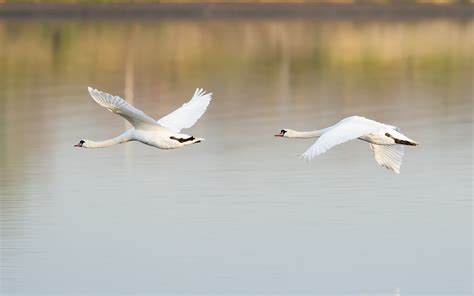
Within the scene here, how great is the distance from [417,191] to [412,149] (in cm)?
382

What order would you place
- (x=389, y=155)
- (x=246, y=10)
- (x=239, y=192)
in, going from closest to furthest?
1. (x=389, y=155)
2. (x=239, y=192)
3. (x=246, y=10)

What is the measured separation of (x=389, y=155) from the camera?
699 inches

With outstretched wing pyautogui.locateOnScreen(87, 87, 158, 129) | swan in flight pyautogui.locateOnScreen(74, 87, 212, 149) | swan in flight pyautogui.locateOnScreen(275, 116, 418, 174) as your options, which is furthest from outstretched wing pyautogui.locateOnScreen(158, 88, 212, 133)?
swan in flight pyautogui.locateOnScreen(275, 116, 418, 174)

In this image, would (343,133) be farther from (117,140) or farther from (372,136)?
(117,140)

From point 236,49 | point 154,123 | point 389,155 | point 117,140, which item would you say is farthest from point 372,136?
point 236,49

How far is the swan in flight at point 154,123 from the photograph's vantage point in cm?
1675

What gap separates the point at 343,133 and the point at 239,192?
15.3 feet

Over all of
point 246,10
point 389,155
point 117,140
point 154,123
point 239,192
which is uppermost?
point 246,10

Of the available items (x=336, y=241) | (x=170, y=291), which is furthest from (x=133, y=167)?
(x=170, y=291)

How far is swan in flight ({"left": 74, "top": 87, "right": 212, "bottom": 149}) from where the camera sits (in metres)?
16.8

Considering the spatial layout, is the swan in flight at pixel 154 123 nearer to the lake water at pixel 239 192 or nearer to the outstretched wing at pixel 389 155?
the lake water at pixel 239 192

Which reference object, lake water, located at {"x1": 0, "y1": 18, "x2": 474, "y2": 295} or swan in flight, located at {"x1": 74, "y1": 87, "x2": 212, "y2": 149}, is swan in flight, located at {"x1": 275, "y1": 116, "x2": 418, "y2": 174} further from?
swan in flight, located at {"x1": 74, "y1": 87, "x2": 212, "y2": 149}

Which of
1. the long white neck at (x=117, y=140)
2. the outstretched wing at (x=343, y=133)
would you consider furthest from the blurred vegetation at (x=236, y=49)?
the outstretched wing at (x=343, y=133)

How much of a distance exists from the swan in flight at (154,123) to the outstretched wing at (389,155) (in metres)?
2.18
